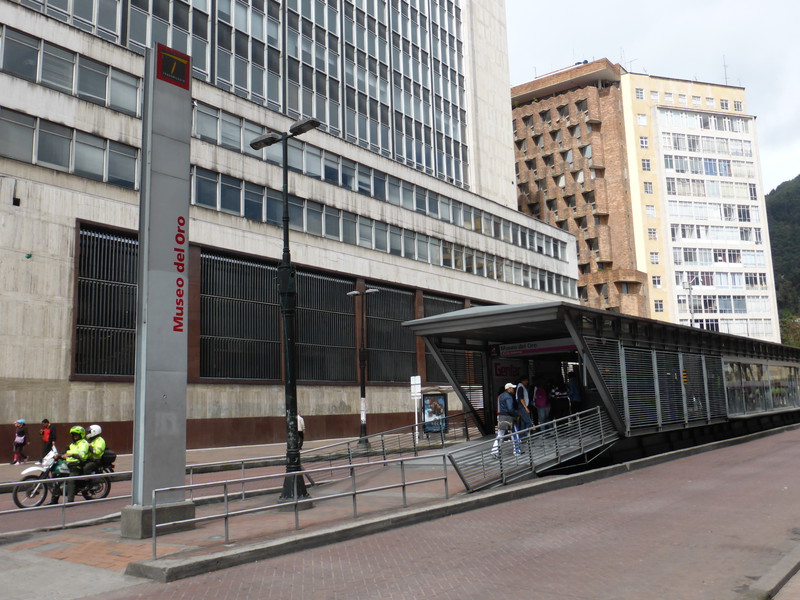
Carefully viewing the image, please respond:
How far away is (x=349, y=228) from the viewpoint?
130 feet

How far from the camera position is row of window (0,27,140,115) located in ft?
85.9

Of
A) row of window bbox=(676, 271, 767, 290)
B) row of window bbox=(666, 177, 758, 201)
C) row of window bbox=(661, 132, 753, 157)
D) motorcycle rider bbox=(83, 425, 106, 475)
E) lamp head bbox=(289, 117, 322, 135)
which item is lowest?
motorcycle rider bbox=(83, 425, 106, 475)

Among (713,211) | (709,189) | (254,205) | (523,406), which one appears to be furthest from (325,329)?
(709,189)

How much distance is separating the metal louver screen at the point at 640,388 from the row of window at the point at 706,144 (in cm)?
7470

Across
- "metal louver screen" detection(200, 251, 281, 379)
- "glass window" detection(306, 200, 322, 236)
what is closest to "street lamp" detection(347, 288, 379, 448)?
"glass window" detection(306, 200, 322, 236)

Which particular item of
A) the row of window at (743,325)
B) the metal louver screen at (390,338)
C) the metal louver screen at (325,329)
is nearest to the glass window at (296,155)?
the metal louver screen at (325,329)

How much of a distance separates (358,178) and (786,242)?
105708mm

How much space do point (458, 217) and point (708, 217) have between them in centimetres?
5099

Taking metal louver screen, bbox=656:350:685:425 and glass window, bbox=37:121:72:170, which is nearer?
metal louver screen, bbox=656:350:685:425

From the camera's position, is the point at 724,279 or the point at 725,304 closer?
the point at 725,304

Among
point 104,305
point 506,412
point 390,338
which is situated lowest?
point 506,412

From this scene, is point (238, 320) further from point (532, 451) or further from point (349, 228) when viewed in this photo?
point (532, 451)

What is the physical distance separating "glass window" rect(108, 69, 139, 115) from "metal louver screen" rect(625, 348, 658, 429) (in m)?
22.5

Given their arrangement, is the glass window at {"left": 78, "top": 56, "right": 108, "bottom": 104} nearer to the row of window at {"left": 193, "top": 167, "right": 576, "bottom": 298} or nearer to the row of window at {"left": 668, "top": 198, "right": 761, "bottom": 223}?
the row of window at {"left": 193, "top": 167, "right": 576, "bottom": 298}
